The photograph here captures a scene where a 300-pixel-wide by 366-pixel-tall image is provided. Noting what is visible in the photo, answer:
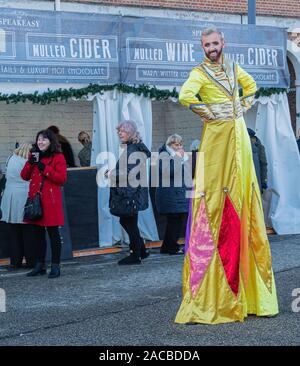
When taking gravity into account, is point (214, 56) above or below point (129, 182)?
above

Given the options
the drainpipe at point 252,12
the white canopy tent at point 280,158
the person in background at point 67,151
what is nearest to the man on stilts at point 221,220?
the white canopy tent at point 280,158

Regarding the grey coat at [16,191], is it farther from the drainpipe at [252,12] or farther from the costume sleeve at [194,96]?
the drainpipe at [252,12]

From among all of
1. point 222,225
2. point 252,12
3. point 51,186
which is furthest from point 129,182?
point 252,12

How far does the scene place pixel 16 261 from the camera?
10.1m

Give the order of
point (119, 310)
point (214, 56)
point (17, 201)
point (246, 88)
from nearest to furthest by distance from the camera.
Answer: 1. point (214, 56)
2. point (246, 88)
3. point (119, 310)
4. point (17, 201)

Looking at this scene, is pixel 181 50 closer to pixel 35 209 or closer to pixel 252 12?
pixel 252 12

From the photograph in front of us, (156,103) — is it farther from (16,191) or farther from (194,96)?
(194,96)

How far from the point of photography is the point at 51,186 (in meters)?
9.07

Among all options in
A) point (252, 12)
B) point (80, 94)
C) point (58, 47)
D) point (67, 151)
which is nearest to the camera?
point (58, 47)

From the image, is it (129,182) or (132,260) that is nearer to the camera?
(129,182)

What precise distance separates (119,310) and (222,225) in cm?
141

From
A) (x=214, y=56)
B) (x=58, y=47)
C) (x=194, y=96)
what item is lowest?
(x=194, y=96)

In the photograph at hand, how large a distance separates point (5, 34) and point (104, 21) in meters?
1.53
